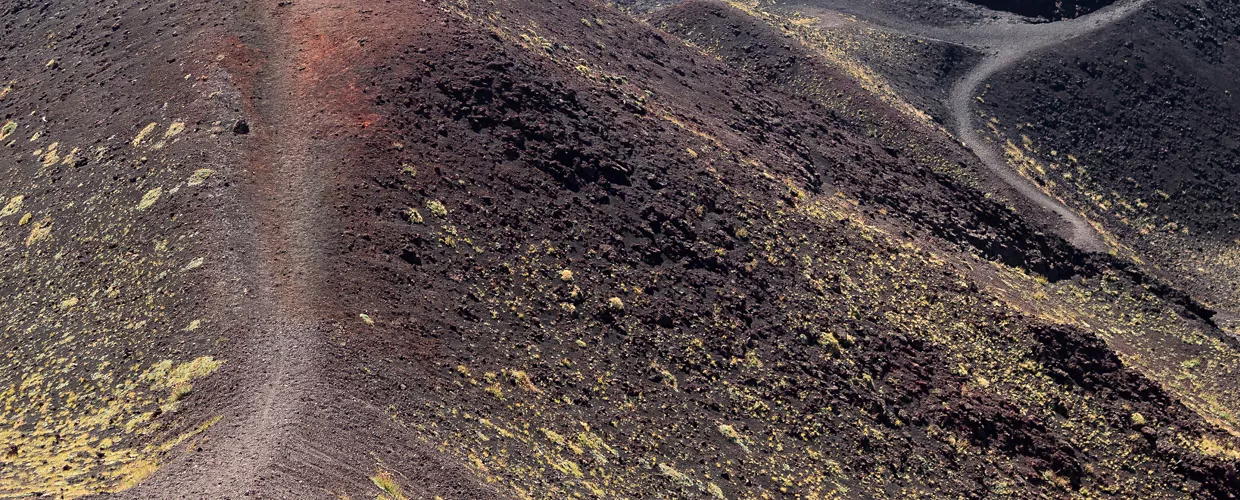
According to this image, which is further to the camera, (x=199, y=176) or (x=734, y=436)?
(x=199, y=176)

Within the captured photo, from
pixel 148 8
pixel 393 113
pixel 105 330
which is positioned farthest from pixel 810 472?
pixel 148 8

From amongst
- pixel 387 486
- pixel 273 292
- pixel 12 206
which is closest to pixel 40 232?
pixel 12 206

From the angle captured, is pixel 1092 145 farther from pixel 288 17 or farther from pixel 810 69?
pixel 288 17

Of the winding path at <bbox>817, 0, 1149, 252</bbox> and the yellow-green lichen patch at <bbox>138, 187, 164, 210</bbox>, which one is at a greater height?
the winding path at <bbox>817, 0, 1149, 252</bbox>

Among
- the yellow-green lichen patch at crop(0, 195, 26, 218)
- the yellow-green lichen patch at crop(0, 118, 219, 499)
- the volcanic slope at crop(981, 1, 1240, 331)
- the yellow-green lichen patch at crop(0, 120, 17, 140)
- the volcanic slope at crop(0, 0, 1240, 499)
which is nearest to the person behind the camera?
the yellow-green lichen patch at crop(0, 118, 219, 499)

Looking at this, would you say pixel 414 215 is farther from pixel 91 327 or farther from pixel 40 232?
pixel 40 232

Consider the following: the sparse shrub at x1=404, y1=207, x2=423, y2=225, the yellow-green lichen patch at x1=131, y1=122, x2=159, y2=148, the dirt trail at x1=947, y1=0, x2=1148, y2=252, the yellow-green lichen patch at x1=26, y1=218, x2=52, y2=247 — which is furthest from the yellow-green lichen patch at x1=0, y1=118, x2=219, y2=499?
the dirt trail at x1=947, y1=0, x2=1148, y2=252

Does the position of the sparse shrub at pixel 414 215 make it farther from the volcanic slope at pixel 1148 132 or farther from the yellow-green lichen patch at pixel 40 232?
the volcanic slope at pixel 1148 132

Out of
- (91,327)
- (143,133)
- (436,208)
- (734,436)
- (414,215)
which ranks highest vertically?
(436,208)

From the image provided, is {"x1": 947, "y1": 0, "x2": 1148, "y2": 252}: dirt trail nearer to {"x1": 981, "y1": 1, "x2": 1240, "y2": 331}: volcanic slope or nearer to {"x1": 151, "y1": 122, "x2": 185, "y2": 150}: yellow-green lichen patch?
{"x1": 981, "y1": 1, "x2": 1240, "y2": 331}: volcanic slope
